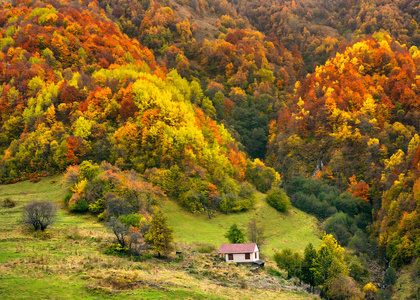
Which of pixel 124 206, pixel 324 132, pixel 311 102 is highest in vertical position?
pixel 311 102

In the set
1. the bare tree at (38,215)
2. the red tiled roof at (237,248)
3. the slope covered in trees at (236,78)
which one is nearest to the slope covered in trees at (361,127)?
the slope covered in trees at (236,78)

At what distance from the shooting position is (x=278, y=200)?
10356 centimetres

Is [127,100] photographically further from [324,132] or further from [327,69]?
[327,69]

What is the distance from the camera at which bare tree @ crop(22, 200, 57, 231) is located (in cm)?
6131

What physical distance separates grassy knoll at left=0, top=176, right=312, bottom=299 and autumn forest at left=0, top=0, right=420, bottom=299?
4.16 metres

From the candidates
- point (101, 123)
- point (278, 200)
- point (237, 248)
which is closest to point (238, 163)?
point (278, 200)

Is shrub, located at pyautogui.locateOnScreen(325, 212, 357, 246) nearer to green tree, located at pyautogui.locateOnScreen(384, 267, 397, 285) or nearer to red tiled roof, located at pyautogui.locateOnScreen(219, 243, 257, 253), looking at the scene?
green tree, located at pyautogui.locateOnScreen(384, 267, 397, 285)

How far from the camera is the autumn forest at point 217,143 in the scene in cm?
7738

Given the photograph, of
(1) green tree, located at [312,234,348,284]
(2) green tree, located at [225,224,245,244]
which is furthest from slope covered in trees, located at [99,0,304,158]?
(1) green tree, located at [312,234,348,284]

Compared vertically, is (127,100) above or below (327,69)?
below

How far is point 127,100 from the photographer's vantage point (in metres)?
110

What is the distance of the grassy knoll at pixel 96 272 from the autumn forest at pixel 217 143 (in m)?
4.16

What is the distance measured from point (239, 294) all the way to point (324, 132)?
9248 centimetres

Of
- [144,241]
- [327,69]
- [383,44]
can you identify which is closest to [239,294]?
[144,241]
